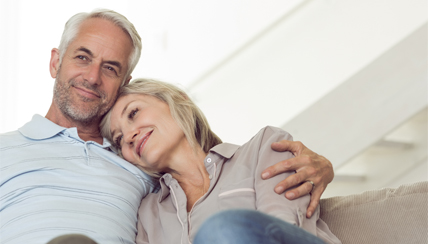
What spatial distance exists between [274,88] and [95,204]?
2330 mm

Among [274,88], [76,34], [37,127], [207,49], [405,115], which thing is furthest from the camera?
[207,49]

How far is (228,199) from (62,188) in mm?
516

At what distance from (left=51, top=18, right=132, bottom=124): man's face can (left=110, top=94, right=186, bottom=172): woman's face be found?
0.10 m

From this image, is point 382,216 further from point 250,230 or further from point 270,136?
point 250,230

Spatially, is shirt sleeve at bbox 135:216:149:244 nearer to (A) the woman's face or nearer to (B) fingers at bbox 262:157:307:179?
(A) the woman's face

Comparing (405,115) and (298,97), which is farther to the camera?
(298,97)

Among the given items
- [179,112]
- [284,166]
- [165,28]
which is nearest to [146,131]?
[179,112]

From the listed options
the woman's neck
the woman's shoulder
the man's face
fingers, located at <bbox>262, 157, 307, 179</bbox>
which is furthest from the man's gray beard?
fingers, located at <bbox>262, 157, 307, 179</bbox>

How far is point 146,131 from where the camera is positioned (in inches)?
62.2

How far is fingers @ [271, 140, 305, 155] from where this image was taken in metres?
1.37

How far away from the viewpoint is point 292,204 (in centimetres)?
124

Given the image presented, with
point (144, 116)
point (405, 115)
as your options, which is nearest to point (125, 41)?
point (144, 116)

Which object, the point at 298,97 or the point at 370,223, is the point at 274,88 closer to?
the point at 298,97

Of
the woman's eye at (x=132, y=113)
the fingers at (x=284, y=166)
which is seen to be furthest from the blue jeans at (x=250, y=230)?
the woman's eye at (x=132, y=113)
